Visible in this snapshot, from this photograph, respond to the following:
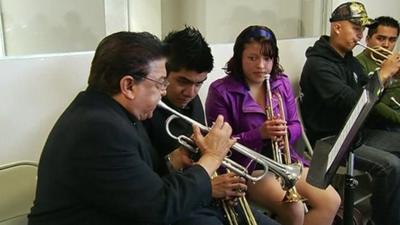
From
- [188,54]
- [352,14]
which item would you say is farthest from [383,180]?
[188,54]

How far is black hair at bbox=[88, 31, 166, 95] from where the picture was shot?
101 centimetres

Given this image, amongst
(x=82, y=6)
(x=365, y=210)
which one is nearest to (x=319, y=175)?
(x=365, y=210)

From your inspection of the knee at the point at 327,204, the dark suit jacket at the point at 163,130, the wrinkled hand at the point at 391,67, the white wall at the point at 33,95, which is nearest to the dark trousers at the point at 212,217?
the dark suit jacket at the point at 163,130

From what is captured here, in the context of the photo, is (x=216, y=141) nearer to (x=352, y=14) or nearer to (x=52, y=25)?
(x=52, y=25)

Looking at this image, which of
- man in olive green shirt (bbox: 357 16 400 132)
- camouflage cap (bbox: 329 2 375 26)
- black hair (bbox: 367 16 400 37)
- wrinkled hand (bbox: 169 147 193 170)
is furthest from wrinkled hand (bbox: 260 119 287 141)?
black hair (bbox: 367 16 400 37)

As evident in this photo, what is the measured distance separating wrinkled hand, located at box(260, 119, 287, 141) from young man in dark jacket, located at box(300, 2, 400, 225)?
50 cm

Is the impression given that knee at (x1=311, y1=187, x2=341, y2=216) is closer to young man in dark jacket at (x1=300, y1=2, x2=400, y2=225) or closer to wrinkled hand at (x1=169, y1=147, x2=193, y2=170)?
young man in dark jacket at (x1=300, y1=2, x2=400, y2=225)

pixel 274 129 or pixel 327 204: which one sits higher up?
pixel 274 129

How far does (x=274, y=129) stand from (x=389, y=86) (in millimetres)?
914

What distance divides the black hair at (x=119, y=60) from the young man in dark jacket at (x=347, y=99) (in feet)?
3.94

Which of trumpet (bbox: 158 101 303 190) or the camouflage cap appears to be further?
the camouflage cap

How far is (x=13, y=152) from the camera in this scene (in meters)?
1.45

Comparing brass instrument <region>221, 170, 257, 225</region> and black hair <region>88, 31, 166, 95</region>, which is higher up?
black hair <region>88, 31, 166, 95</region>

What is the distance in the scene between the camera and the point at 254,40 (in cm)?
174
